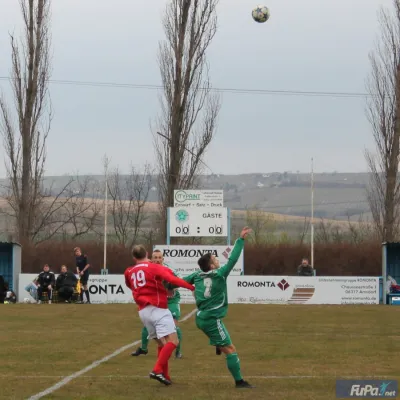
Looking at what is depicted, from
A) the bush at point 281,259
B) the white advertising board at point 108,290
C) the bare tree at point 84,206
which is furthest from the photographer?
the bare tree at point 84,206

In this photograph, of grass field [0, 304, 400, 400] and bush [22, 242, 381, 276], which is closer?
grass field [0, 304, 400, 400]

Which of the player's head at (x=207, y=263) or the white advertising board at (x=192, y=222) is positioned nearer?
the player's head at (x=207, y=263)

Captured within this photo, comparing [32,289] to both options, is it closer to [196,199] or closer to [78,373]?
[196,199]

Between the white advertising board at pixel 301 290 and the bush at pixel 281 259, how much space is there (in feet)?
38.2

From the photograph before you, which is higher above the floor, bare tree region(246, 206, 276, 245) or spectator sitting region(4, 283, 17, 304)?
bare tree region(246, 206, 276, 245)

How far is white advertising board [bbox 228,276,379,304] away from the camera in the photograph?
3725 centimetres

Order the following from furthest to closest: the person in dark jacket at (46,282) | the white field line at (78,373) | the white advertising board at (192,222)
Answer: the white advertising board at (192,222) < the person in dark jacket at (46,282) < the white field line at (78,373)

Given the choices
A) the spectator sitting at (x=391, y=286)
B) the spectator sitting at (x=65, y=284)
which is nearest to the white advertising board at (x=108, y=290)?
the spectator sitting at (x=65, y=284)

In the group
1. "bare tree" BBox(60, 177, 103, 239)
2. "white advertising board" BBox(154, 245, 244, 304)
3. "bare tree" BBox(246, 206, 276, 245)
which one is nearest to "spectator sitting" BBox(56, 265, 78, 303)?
"white advertising board" BBox(154, 245, 244, 304)

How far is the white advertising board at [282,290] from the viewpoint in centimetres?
3725

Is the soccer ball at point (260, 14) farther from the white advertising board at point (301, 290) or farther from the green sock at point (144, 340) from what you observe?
the green sock at point (144, 340)

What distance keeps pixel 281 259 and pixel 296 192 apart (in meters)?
68.5

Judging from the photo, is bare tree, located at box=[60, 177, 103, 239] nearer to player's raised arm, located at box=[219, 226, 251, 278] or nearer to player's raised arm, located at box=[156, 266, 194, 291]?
player's raised arm, located at box=[156, 266, 194, 291]

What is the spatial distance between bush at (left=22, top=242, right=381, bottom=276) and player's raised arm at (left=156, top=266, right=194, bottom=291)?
37428mm
